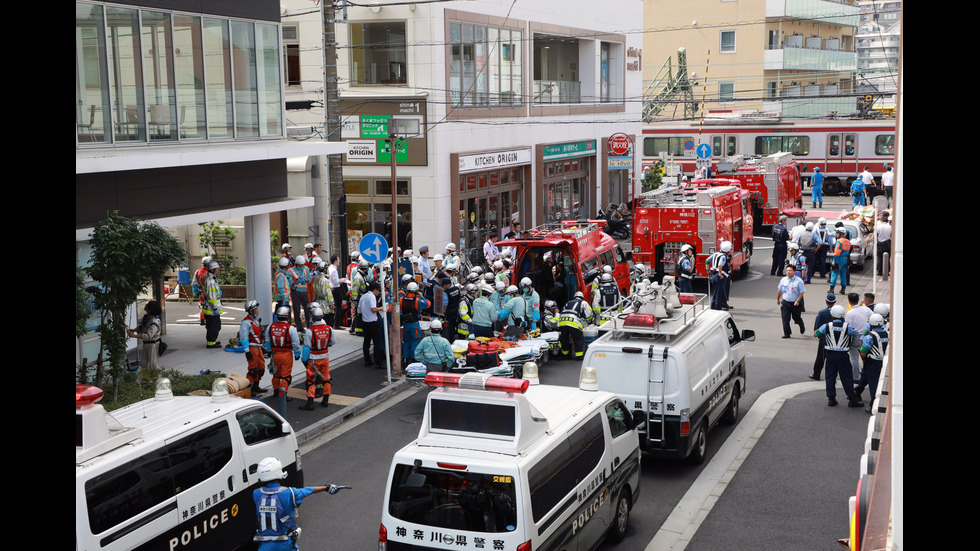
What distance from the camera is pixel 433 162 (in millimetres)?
25938

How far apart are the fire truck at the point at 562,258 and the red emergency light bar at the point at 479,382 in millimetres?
11162

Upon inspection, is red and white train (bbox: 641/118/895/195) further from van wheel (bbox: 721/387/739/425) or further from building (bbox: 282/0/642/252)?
van wheel (bbox: 721/387/739/425)

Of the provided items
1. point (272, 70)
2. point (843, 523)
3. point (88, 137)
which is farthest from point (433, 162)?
point (843, 523)

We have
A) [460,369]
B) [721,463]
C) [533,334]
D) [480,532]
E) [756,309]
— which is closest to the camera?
[480,532]

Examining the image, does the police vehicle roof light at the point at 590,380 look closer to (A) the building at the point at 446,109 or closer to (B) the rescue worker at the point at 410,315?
(B) the rescue worker at the point at 410,315

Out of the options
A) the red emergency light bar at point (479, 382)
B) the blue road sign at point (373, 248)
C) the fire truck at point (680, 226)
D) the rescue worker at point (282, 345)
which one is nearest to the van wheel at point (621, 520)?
the red emergency light bar at point (479, 382)

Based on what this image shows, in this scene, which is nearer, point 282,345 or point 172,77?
point 282,345

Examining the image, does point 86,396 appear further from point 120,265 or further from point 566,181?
point 566,181

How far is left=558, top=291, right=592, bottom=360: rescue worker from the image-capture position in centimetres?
1777

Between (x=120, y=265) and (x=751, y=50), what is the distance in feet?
168

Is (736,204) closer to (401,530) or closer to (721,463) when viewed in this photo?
(721,463)

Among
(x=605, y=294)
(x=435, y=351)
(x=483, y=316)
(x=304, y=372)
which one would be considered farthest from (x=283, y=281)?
(x=605, y=294)

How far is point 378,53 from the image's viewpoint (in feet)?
86.5
